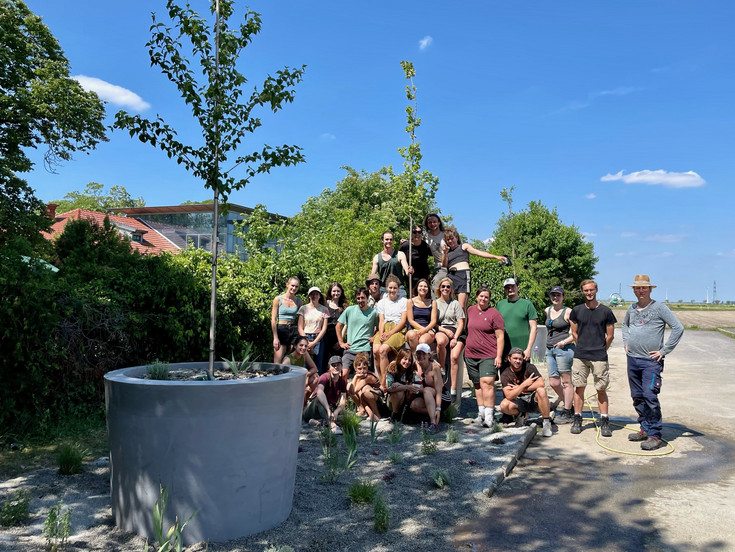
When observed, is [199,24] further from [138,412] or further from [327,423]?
[327,423]

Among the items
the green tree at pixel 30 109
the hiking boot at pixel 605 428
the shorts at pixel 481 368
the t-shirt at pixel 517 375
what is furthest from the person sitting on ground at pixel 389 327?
the green tree at pixel 30 109

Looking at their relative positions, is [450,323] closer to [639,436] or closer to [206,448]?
[639,436]

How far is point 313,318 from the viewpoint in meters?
8.51

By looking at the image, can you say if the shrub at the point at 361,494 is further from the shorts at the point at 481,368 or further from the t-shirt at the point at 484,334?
the t-shirt at the point at 484,334

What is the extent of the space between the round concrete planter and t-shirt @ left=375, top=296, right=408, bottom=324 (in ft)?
14.0

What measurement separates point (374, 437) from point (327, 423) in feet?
2.78

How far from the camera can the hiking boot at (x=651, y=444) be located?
6.82 meters

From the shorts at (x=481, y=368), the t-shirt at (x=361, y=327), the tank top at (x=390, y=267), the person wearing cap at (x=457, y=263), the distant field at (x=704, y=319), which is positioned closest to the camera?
the shorts at (x=481, y=368)

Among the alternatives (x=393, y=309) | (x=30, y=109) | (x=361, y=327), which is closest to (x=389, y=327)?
(x=393, y=309)

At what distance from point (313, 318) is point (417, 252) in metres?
2.24

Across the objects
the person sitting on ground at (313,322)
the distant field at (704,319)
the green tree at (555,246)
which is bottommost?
the distant field at (704,319)

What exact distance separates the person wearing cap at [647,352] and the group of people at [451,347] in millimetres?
13

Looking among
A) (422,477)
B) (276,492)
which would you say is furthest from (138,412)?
(422,477)

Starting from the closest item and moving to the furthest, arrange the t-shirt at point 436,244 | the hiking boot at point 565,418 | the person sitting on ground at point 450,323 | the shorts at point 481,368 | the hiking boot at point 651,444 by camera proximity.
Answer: the hiking boot at point 651,444 → the shorts at point 481,368 → the hiking boot at point 565,418 → the person sitting on ground at point 450,323 → the t-shirt at point 436,244
